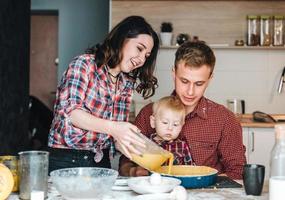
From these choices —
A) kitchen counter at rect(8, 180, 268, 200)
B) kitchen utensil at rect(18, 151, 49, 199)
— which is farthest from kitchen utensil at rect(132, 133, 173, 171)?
kitchen utensil at rect(18, 151, 49, 199)

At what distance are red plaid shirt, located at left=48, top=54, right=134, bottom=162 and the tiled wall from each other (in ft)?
8.48

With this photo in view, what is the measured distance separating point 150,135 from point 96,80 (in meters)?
0.43

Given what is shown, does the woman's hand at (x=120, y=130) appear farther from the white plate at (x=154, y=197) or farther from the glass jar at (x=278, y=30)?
the glass jar at (x=278, y=30)

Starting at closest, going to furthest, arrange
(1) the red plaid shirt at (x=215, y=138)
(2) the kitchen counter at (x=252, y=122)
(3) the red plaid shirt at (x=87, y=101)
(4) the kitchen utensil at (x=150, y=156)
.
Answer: (4) the kitchen utensil at (x=150, y=156) → (3) the red plaid shirt at (x=87, y=101) → (1) the red plaid shirt at (x=215, y=138) → (2) the kitchen counter at (x=252, y=122)

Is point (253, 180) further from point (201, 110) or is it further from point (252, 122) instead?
point (252, 122)

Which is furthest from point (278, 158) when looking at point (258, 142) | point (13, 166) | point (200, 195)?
point (258, 142)

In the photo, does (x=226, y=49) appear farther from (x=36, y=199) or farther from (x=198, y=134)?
(x=36, y=199)

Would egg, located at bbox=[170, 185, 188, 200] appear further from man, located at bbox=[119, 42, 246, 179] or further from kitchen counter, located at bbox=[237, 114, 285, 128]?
kitchen counter, located at bbox=[237, 114, 285, 128]

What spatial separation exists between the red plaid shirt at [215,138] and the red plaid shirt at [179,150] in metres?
0.02

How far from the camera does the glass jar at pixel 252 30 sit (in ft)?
15.8

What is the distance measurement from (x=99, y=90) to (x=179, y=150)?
0.46 meters

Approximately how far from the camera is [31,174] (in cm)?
163

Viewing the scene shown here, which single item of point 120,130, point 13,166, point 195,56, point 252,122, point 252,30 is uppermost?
point 252,30

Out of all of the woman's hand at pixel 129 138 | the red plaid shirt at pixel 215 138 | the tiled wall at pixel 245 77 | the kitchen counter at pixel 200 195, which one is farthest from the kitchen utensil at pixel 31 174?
the tiled wall at pixel 245 77
